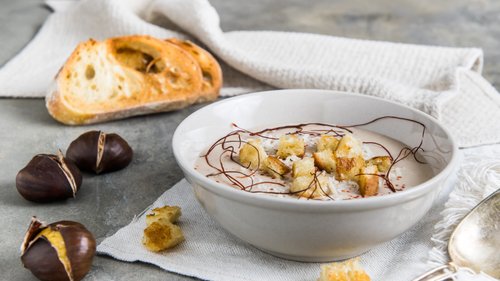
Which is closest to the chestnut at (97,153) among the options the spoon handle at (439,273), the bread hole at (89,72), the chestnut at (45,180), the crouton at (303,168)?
the chestnut at (45,180)

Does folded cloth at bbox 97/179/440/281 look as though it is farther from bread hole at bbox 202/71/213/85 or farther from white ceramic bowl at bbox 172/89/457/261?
bread hole at bbox 202/71/213/85

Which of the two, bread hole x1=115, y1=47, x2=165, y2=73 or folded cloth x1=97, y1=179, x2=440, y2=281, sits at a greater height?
folded cloth x1=97, y1=179, x2=440, y2=281

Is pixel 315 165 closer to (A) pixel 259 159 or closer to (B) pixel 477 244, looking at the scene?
(A) pixel 259 159

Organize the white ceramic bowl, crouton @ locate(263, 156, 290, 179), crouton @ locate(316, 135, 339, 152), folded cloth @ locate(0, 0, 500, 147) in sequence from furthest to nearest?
1. folded cloth @ locate(0, 0, 500, 147)
2. crouton @ locate(316, 135, 339, 152)
3. crouton @ locate(263, 156, 290, 179)
4. the white ceramic bowl

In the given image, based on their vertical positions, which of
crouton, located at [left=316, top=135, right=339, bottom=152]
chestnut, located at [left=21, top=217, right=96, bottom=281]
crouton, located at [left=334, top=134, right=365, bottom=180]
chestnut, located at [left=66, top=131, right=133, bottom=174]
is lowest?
chestnut, located at [left=66, top=131, right=133, bottom=174]

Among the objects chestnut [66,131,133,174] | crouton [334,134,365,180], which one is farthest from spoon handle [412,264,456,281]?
chestnut [66,131,133,174]

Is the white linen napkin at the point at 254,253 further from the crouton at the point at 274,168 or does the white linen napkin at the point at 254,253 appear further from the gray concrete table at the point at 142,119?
the crouton at the point at 274,168
